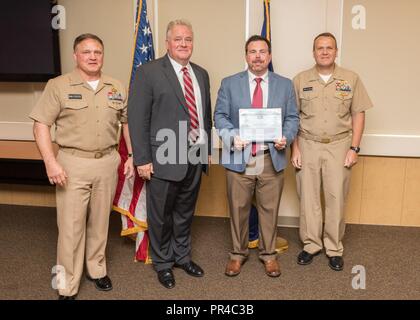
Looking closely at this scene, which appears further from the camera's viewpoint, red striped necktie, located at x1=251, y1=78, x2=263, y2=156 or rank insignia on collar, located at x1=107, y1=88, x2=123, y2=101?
red striped necktie, located at x1=251, y1=78, x2=263, y2=156

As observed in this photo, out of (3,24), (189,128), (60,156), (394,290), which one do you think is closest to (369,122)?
(394,290)

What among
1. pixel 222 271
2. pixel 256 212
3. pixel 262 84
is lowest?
pixel 222 271

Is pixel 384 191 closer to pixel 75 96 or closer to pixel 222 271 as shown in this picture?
pixel 222 271

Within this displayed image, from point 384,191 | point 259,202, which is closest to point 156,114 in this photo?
→ point 259,202

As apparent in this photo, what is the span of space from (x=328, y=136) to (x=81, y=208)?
5.61 feet


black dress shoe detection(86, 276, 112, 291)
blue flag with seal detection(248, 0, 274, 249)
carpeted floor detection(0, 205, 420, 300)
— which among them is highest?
blue flag with seal detection(248, 0, 274, 249)

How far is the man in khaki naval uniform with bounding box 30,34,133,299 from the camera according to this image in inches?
95.8

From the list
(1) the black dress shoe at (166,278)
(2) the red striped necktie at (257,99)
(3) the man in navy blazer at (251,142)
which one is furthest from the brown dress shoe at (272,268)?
(2) the red striped necktie at (257,99)

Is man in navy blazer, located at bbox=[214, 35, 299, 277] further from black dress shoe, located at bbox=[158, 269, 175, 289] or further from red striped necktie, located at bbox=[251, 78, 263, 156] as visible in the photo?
black dress shoe, located at bbox=[158, 269, 175, 289]

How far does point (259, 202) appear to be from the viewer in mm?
2959

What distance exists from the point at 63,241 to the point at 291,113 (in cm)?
162

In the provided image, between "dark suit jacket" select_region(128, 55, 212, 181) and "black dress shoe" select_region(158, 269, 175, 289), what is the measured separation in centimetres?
64

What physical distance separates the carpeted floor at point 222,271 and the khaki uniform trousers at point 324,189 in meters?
0.16

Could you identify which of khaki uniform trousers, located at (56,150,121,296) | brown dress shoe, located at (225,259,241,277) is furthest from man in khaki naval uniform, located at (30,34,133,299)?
brown dress shoe, located at (225,259,241,277)
